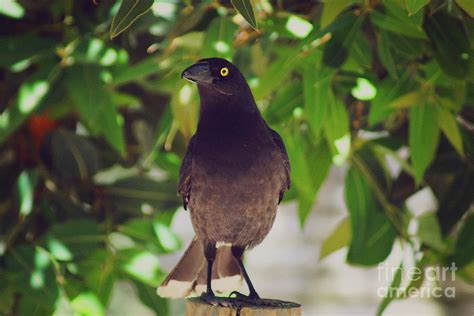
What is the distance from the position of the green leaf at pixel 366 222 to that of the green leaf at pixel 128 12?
1.67 m

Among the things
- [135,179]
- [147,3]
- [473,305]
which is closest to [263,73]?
[135,179]

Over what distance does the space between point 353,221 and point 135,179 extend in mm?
1122

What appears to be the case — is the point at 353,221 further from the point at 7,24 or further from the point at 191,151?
the point at 7,24

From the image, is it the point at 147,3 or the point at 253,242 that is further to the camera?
the point at 253,242

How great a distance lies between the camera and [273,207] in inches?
94.8

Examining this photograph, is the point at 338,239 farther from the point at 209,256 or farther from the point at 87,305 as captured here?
the point at 209,256

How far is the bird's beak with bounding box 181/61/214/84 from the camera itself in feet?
7.07

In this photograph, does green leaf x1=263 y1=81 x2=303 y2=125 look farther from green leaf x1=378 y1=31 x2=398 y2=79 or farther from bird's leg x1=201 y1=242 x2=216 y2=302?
bird's leg x1=201 y1=242 x2=216 y2=302

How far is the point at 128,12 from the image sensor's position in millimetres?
2104

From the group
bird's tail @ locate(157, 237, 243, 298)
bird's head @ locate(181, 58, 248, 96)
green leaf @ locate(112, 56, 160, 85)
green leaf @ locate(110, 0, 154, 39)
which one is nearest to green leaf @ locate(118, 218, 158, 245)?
green leaf @ locate(112, 56, 160, 85)

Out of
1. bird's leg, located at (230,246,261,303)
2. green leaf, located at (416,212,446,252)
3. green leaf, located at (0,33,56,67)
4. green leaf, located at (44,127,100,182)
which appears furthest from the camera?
green leaf, located at (44,127,100,182)

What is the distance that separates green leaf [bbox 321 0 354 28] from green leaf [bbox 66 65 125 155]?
112cm

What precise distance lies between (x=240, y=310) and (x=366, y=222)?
4.60 feet

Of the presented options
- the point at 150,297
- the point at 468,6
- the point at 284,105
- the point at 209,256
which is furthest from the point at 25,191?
the point at 468,6
